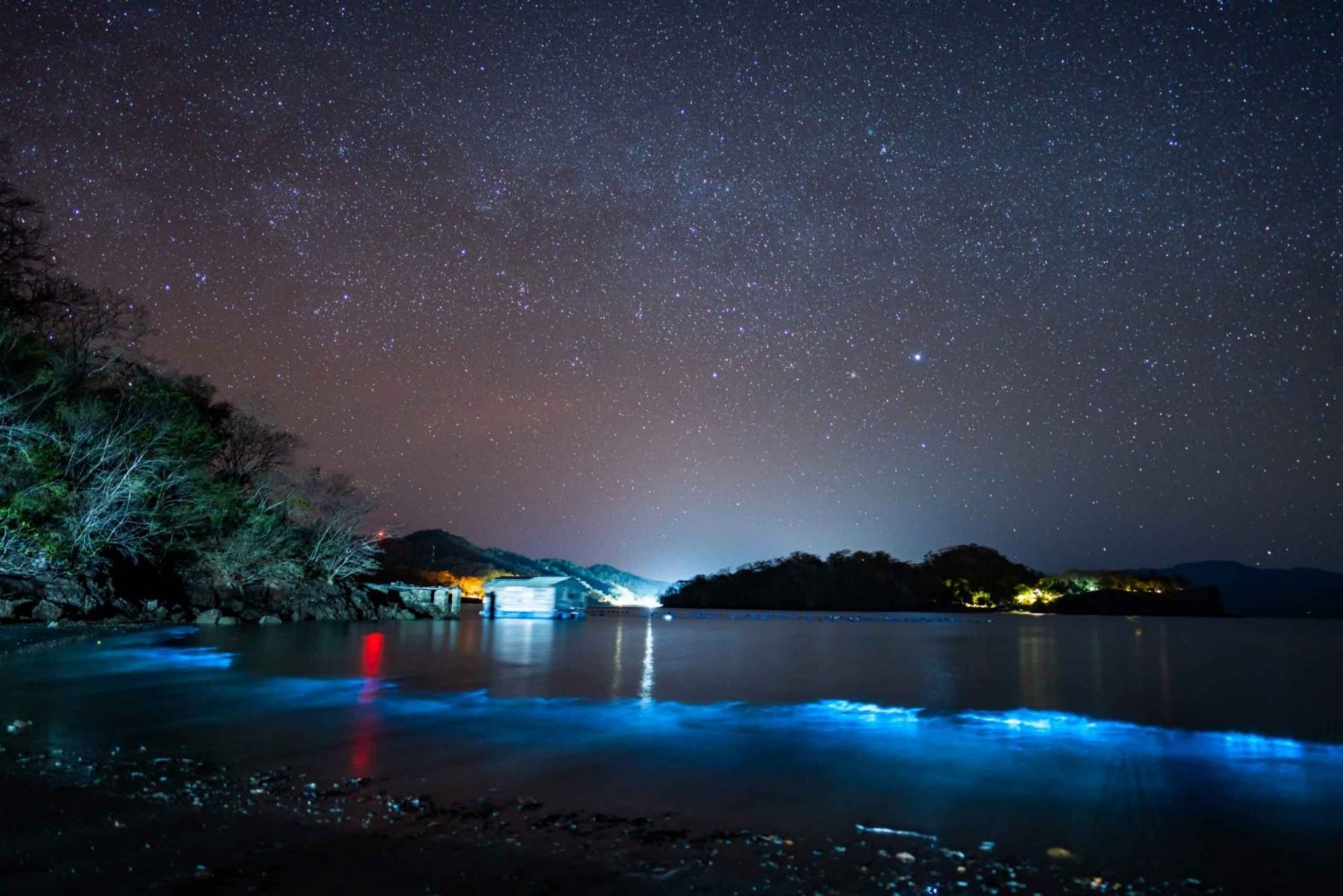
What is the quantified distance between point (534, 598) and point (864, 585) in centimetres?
12446

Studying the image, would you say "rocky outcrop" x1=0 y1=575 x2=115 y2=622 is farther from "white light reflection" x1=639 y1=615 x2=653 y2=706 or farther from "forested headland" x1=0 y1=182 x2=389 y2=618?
"white light reflection" x1=639 y1=615 x2=653 y2=706

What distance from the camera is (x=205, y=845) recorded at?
4645 millimetres

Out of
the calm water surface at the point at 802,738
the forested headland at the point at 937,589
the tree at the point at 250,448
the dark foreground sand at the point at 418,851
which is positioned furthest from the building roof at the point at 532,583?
the forested headland at the point at 937,589

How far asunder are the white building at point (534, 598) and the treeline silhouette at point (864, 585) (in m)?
113

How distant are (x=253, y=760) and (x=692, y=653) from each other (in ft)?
70.3

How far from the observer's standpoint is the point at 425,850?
15.4 ft

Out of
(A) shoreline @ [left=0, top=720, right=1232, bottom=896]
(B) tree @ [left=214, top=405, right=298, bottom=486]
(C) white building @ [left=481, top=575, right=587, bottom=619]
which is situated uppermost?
(B) tree @ [left=214, top=405, right=298, bottom=486]

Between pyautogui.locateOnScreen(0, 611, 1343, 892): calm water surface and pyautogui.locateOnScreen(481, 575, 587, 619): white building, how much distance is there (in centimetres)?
4494

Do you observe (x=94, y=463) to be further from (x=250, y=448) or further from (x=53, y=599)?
(x=250, y=448)

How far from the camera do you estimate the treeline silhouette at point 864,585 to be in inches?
6250

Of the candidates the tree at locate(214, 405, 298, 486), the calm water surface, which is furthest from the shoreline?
the tree at locate(214, 405, 298, 486)

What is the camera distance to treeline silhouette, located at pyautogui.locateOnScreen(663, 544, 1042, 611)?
159 m

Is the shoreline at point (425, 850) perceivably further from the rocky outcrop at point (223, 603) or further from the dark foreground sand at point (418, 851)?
the rocky outcrop at point (223, 603)

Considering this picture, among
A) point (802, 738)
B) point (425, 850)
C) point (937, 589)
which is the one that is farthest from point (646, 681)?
point (937, 589)
